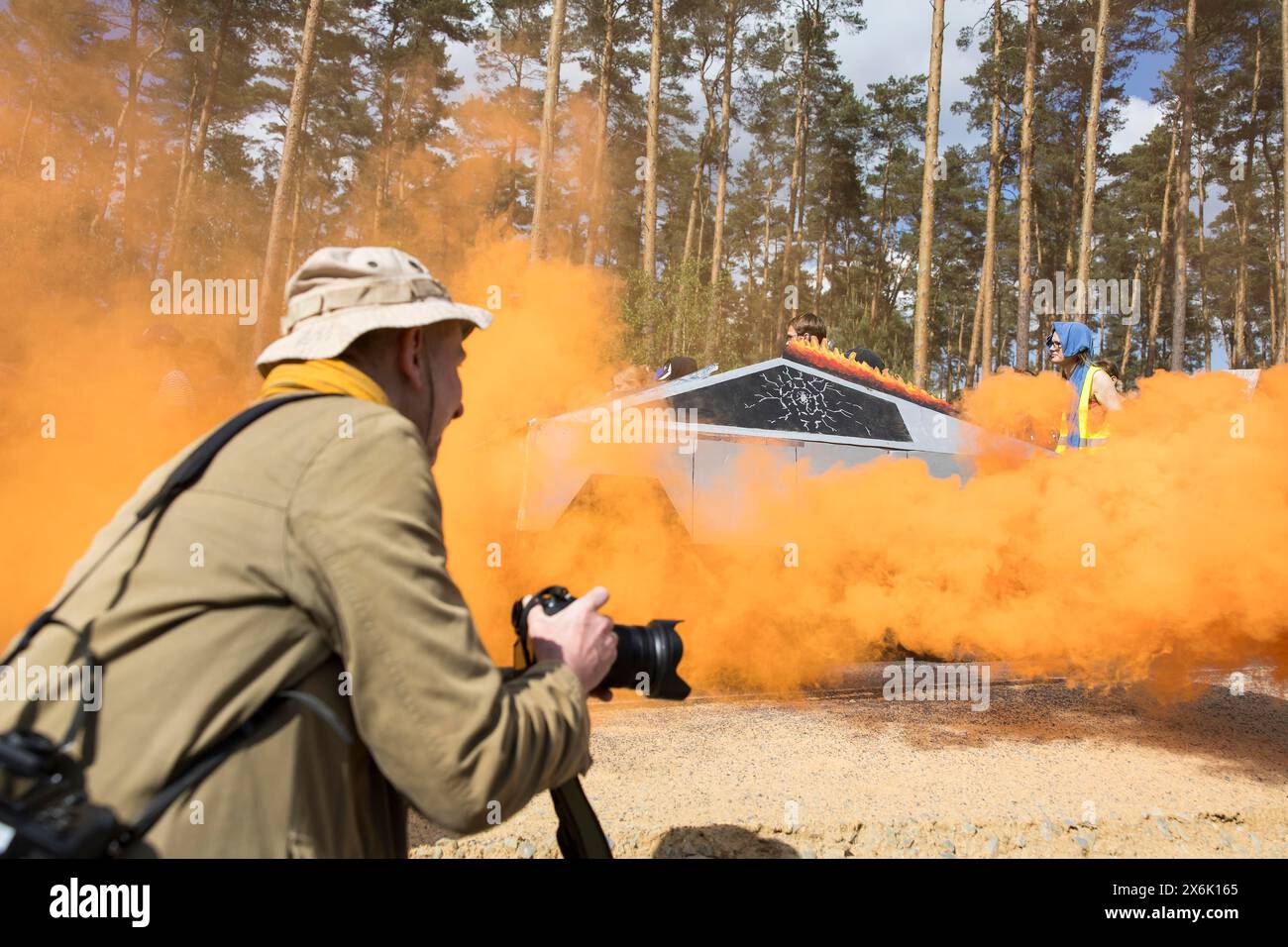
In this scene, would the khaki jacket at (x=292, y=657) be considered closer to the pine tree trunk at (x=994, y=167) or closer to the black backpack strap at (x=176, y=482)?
the black backpack strap at (x=176, y=482)

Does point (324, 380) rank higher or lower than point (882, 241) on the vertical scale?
lower

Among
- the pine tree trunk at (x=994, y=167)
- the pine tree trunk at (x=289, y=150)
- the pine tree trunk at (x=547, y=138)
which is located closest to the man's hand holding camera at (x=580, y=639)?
the pine tree trunk at (x=289, y=150)

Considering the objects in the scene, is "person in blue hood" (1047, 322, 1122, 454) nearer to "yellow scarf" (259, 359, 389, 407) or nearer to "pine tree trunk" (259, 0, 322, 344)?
"yellow scarf" (259, 359, 389, 407)

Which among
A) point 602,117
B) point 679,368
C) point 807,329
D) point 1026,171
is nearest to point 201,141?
point 602,117

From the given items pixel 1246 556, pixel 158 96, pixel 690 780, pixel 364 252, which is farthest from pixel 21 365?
pixel 158 96

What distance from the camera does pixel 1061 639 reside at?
541 centimetres

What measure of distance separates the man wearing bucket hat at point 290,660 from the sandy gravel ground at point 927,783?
7.55ft

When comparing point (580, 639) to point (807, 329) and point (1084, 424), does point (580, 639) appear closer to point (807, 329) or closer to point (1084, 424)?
point (1084, 424)

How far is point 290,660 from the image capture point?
124 cm

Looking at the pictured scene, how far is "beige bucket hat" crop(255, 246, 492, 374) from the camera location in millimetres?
1521

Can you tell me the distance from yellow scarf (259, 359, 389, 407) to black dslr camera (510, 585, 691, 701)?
513 mm

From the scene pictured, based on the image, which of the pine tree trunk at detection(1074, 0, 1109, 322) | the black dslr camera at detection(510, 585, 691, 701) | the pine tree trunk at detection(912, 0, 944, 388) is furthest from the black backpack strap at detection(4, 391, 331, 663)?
the pine tree trunk at detection(1074, 0, 1109, 322)

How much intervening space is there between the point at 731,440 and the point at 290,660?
5.64 meters

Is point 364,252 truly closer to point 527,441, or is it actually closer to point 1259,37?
point 527,441
